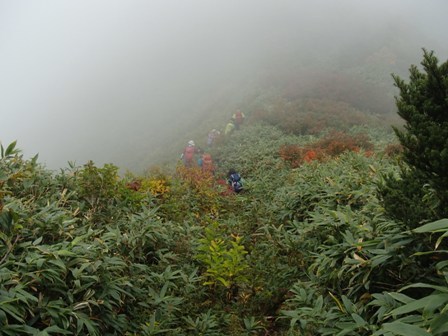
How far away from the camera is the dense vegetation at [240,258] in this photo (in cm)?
239

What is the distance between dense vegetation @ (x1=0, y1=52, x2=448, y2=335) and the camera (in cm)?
239

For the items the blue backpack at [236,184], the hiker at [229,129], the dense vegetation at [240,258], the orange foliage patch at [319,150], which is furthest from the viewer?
the hiker at [229,129]

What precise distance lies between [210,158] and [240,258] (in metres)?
9.77

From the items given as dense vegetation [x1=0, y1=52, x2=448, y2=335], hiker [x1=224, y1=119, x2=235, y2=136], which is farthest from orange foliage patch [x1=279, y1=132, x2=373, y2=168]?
hiker [x1=224, y1=119, x2=235, y2=136]

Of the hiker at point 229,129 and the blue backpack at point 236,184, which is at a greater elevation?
the hiker at point 229,129

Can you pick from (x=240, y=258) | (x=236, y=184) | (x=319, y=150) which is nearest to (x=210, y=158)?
(x=236, y=184)

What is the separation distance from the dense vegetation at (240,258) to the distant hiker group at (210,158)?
3552mm

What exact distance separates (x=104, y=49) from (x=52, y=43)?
33.2 ft

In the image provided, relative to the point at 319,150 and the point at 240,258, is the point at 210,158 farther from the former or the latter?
the point at 240,258

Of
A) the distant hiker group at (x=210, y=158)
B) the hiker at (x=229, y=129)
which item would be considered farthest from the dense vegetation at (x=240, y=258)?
the hiker at (x=229, y=129)

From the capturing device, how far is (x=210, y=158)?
13859 mm

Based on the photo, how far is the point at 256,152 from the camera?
42.4ft

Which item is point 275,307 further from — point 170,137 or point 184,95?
point 184,95

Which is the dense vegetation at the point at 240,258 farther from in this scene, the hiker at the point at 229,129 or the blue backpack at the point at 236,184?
the hiker at the point at 229,129
